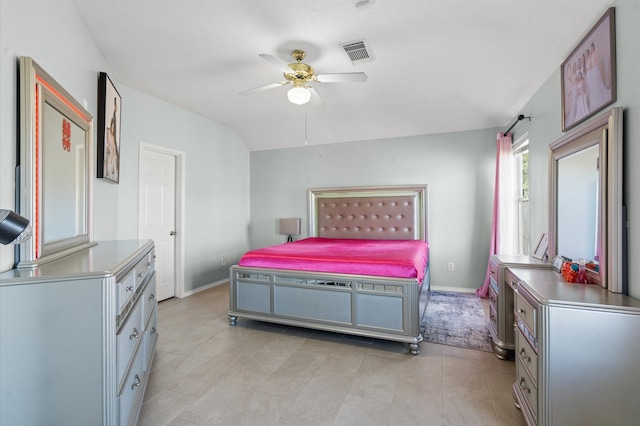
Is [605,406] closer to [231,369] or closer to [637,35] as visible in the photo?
[637,35]

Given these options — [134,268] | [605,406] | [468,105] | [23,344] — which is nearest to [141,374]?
[134,268]

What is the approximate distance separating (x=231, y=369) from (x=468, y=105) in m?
4.11

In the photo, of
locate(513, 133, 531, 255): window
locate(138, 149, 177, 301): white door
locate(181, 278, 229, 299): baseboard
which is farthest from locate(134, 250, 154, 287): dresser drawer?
locate(513, 133, 531, 255): window

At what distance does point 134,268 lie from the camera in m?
1.81

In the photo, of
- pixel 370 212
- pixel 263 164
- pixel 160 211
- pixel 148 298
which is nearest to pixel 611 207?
pixel 148 298

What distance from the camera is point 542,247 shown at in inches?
108

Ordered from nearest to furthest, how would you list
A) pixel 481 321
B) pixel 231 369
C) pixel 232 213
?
pixel 231 369, pixel 481 321, pixel 232 213

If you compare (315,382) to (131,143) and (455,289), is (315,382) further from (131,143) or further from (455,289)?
(131,143)

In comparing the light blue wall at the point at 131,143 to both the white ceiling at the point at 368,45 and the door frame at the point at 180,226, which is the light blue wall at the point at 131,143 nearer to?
the door frame at the point at 180,226

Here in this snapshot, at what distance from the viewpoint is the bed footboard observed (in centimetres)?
276

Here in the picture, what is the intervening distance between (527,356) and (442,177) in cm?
339

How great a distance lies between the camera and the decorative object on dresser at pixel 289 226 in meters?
5.50

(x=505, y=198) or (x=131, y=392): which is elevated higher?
(x=505, y=198)

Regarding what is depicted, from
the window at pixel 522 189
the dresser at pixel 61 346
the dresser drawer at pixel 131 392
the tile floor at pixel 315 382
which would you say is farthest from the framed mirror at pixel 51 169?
the window at pixel 522 189
